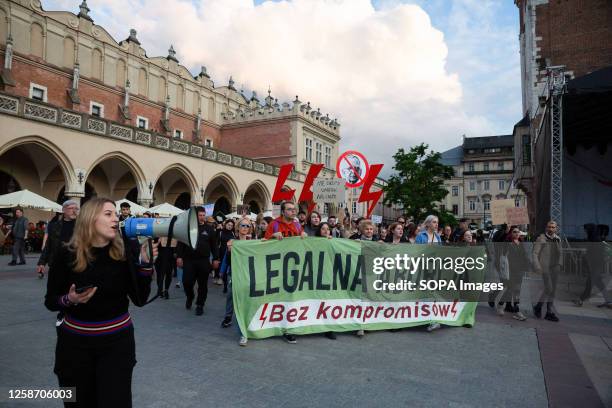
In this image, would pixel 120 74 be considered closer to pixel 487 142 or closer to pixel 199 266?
pixel 199 266

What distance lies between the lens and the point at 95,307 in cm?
240

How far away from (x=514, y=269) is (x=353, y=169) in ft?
15.5

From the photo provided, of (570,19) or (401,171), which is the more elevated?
(570,19)

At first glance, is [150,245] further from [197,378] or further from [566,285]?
[566,285]

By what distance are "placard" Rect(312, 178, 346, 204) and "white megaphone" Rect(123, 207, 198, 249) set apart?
8.45 metres

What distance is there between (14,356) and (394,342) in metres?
4.77

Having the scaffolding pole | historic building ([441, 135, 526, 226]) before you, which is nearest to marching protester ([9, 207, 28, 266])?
the scaffolding pole

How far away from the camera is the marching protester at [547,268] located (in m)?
7.65

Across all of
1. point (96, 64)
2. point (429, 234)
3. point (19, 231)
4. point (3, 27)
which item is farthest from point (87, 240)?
point (96, 64)

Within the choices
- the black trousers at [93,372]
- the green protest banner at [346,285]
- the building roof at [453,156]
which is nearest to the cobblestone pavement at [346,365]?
the green protest banner at [346,285]

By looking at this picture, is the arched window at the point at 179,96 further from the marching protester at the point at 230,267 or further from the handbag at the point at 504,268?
the handbag at the point at 504,268

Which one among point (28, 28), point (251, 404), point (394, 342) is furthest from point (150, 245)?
point (28, 28)

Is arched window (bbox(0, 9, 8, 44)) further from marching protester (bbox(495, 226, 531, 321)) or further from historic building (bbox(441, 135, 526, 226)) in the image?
historic building (bbox(441, 135, 526, 226))

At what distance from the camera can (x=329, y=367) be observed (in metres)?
4.55
